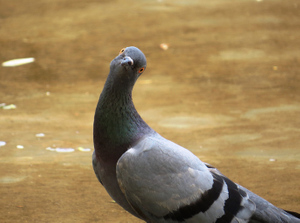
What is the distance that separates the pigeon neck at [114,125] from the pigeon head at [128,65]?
72 mm

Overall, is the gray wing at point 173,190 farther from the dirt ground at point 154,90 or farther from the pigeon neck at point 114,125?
the dirt ground at point 154,90

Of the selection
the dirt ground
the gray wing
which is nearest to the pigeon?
the gray wing

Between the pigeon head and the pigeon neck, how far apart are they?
0.24 ft

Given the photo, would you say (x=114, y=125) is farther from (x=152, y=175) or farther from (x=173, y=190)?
(x=173, y=190)

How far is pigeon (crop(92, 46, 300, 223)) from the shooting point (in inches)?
111

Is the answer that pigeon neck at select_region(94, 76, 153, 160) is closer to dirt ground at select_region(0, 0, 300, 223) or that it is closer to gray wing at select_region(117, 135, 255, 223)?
gray wing at select_region(117, 135, 255, 223)

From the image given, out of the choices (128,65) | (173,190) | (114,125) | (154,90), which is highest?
(128,65)

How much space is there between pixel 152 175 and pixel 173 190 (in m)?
0.14

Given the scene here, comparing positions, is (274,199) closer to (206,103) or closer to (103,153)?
(103,153)

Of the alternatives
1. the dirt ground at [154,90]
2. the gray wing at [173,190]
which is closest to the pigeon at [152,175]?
the gray wing at [173,190]

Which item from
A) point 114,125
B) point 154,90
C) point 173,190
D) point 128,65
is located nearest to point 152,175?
point 173,190

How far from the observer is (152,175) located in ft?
9.29

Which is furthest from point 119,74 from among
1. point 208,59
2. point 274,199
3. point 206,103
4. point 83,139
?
point 208,59

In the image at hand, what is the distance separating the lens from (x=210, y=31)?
8680mm
